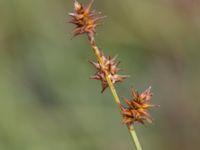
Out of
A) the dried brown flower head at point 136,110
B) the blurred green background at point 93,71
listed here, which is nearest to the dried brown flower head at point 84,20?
the dried brown flower head at point 136,110

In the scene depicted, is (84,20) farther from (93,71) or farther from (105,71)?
(93,71)

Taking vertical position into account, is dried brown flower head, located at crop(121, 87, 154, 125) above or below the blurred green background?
below

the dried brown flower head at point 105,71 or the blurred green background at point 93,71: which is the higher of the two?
the blurred green background at point 93,71

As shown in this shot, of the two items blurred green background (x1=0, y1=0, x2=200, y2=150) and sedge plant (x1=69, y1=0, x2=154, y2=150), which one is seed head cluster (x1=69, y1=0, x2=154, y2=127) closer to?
sedge plant (x1=69, y1=0, x2=154, y2=150)

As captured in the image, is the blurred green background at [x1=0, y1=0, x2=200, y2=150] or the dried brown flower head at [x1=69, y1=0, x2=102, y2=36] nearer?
the dried brown flower head at [x1=69, y1=0, x2=102, y2=36]

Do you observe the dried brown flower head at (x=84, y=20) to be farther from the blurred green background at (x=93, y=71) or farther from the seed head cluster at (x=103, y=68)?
the blurred green background at (x=93, y=71)

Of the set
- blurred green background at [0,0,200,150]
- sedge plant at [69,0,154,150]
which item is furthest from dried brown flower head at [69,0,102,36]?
blurred green background at [0,0,200,150]

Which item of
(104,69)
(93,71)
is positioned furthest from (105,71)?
(93,71)

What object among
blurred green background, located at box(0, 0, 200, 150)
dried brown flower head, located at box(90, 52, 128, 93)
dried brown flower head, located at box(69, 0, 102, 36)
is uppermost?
blurred green background, located at box(0, 0, 200, 150)
